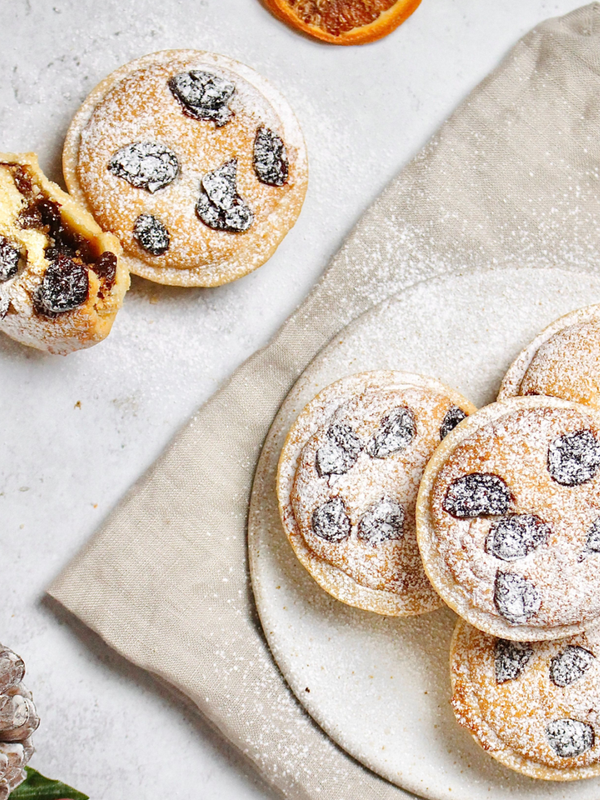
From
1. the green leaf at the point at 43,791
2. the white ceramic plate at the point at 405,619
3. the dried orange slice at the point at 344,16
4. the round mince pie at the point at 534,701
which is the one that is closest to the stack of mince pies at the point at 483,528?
the round mince pie at the point at 534,701

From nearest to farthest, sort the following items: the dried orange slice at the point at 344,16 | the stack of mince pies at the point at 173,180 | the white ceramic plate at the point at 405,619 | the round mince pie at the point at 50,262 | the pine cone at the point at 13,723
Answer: the pine cone at the point at 13,723 → the round mince pie at the point at 50,262 → the stack of mince pies at the point at 173,180 → the white ceramic plate at the point at 405,619 → the dried orange slice at the point at 344,16

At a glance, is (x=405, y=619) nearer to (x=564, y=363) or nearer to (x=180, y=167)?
(x=564, y=363)

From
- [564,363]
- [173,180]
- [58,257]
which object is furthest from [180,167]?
[564,363]

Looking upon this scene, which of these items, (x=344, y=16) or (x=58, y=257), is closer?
(x=58, y=257)

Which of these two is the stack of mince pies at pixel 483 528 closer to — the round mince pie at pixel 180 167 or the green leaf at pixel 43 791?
the round mince pie at pixel 180 167

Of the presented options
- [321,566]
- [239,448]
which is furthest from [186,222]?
[321,566]

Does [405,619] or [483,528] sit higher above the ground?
[483,528]

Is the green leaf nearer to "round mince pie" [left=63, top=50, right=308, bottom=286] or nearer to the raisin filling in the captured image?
the raisin filling

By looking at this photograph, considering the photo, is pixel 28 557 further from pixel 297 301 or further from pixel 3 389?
pixel 297 301
